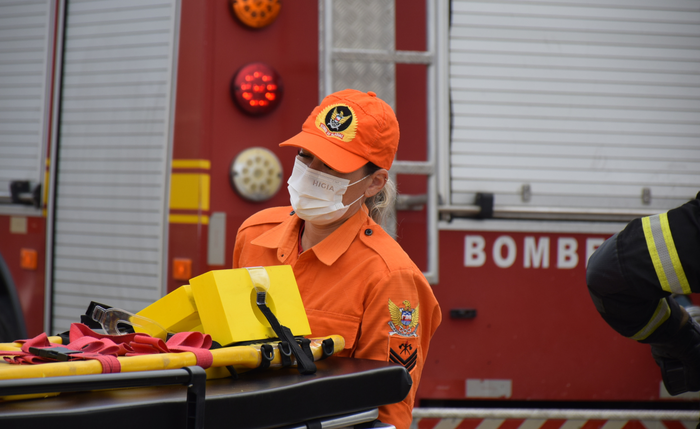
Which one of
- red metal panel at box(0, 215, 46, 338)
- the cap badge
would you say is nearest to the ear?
the cap badge

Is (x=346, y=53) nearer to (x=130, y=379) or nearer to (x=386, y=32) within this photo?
(x=386, y=32)

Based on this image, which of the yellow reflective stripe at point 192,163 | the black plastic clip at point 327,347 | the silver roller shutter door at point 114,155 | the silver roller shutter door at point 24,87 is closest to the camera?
the black plastic clip at point 327,347

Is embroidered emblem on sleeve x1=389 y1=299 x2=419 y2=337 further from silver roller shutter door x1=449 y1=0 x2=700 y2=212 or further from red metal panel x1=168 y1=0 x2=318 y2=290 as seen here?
silver roller shutter door x1=449 y1=0 x2=700 y2=212

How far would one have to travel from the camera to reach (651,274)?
148 centimetres

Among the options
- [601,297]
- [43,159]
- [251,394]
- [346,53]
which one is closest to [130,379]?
[251,394]

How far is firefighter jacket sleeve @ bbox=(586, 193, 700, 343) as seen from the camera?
1446 millimetres

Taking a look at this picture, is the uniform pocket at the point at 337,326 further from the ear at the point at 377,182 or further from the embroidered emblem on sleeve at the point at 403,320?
the ear at the point at 377,182

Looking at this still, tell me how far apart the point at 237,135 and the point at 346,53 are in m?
0.56

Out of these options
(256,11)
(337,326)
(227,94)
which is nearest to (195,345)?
(337,326)

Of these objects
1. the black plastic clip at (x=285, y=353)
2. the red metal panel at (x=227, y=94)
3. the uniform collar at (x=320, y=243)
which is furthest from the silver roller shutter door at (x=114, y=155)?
the black plastic clip at (x=285, y=353)

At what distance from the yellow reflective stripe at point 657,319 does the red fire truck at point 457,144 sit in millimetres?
1223

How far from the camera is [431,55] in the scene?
2.93 meters

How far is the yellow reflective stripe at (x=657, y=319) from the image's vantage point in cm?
175

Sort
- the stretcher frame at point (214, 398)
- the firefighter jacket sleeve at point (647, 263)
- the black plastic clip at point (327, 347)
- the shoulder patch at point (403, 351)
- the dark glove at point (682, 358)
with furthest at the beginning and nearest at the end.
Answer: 1. the dark glove at point (682, 358)
2. the shoulder patch at point (403, 351)
3. the black plastic clip at point (327, 347)
4. the firefighter jacket sleeve at point (647, 263)
5. the stretcher frame at point (214, 398)
